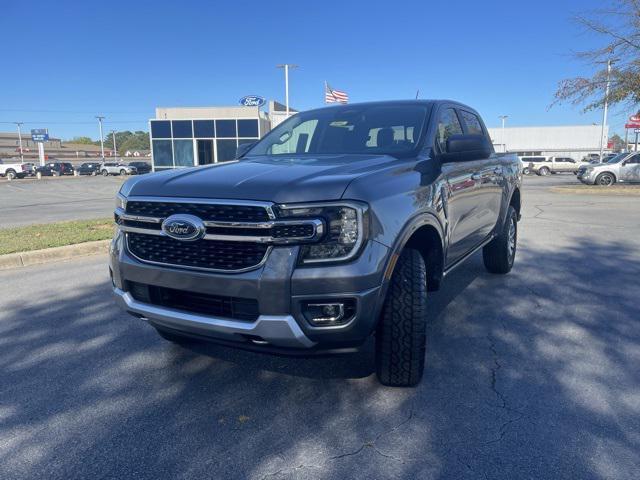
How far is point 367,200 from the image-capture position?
2.68 m

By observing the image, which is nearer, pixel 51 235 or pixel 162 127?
pixel 51 235

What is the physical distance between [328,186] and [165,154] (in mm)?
32963

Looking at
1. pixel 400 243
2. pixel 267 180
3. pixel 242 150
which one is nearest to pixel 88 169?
pixel 242 150

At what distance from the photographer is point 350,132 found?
4.19 metres

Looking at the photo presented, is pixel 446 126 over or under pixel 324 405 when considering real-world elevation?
over

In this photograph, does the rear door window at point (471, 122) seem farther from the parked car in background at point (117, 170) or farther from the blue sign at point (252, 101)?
the parked car in background at point (117, 170)

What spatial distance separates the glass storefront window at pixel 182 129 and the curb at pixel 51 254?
26751 millimetres

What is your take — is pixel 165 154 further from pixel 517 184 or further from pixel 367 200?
pixel 367 200

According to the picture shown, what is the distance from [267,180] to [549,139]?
72.6 metres

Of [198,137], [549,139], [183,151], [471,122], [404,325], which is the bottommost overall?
[404,325]

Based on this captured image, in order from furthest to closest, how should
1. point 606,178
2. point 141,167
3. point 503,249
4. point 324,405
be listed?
point 141,167, point 606,178, point 503,249, point 324,405

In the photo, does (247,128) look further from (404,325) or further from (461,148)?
(404,325)

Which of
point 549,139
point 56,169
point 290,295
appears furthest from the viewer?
point 549,139

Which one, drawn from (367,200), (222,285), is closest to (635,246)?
(367,200)
